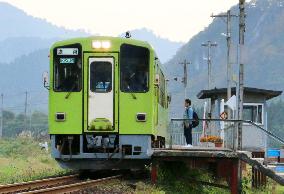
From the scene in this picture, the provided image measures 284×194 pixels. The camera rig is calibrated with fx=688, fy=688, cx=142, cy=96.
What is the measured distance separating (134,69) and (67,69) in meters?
1.80

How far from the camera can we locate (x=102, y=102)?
59.6 ft

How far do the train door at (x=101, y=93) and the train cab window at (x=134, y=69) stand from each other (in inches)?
10.6

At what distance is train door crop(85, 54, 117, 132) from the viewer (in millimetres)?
18062

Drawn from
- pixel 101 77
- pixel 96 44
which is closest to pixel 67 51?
pixel 96 44

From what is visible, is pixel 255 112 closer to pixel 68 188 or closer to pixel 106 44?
pixel 106 44

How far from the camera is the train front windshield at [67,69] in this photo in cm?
1831

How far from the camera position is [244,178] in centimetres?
2188

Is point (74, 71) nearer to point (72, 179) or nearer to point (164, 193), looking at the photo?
point (72, 179)

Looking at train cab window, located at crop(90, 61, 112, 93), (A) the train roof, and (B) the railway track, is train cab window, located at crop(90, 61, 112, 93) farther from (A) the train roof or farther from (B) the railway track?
(B) the railway track

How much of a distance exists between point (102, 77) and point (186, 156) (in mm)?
3188

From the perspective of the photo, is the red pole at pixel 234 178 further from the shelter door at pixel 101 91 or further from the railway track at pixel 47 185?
the shelter door at pixel 101 91

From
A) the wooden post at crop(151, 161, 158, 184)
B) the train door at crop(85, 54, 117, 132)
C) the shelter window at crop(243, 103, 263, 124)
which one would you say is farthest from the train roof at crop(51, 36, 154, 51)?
the shelter window at crop(243, 103, 263, 124)

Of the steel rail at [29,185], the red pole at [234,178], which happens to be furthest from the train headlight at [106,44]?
the red pole at [234,178]

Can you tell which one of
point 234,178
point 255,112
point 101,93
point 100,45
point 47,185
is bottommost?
point 47,185
